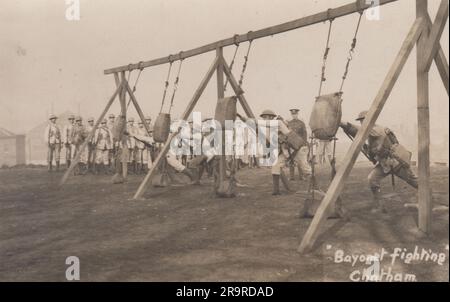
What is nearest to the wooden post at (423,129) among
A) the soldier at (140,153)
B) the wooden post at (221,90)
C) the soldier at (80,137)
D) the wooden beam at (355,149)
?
the wooden beam at (355,149)

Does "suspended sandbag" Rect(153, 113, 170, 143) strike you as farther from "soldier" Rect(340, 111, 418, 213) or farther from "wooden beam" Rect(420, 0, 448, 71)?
"wooden beam" Rect(420, 0, 448, 71)

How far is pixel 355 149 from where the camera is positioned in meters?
4.84

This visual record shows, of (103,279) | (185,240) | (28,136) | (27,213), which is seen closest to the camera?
(103,279)

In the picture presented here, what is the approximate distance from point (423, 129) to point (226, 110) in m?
3.54

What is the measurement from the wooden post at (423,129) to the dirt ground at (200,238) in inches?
11.4

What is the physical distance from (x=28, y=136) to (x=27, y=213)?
42.5 metres

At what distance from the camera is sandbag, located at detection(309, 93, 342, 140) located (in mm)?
5562

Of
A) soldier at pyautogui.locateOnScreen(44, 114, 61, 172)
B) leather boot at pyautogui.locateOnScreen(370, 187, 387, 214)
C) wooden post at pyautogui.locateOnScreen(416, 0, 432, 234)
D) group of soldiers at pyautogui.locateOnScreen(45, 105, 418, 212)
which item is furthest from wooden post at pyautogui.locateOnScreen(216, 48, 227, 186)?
soldier at pyautogui.locateOnScreen(44, 114, 61, 172)

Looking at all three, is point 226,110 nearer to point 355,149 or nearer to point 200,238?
point 200,238

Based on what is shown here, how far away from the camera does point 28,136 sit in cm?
4616

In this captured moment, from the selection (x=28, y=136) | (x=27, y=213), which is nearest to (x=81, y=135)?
(x=27, y=213)

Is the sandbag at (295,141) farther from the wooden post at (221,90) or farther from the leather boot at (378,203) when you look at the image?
the leather boot at (378,203)

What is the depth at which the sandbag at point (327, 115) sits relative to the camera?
5.56 metres
